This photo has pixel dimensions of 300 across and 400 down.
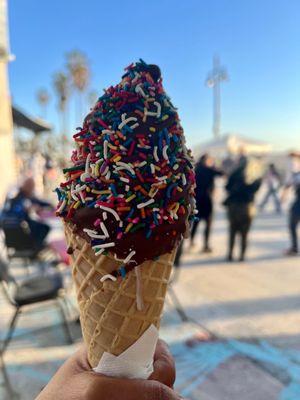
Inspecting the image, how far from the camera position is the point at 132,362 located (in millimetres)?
1233

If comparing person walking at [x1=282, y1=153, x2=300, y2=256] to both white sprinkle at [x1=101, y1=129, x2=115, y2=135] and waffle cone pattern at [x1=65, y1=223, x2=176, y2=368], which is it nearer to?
waffle cone pattern at [x1=65, y1=223, x2=176, y2=368]

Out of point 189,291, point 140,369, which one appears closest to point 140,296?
point 140,369

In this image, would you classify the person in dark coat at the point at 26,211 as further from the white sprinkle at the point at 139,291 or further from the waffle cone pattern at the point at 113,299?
the white sprinkle at the point at 139,291

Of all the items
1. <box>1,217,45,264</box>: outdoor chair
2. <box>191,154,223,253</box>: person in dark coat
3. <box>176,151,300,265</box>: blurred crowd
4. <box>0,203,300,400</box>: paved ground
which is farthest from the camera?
<box>191,154,223,253</box>: person in dark coat

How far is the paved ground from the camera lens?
2.72m

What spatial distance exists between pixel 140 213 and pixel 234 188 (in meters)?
4.89

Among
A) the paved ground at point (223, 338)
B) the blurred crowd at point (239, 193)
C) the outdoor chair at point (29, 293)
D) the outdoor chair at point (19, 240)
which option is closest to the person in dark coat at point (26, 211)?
the outdoor chair at point (19, 240)

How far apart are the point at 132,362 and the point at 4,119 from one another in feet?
41.8

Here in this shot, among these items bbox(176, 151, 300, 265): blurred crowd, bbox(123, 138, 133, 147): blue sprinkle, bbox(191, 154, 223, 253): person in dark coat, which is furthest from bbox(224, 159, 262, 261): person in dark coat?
bbox(123, 138, 133, 147): blue sprinkle

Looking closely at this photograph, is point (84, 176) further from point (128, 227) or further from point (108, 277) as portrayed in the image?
point (108, 277)

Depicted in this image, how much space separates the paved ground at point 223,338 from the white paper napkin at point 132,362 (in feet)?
5.14

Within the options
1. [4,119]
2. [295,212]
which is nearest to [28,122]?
[4,119]

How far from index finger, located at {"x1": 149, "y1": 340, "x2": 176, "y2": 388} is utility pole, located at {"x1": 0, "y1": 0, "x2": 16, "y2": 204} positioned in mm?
11434

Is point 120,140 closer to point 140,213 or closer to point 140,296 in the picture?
point 140,213
